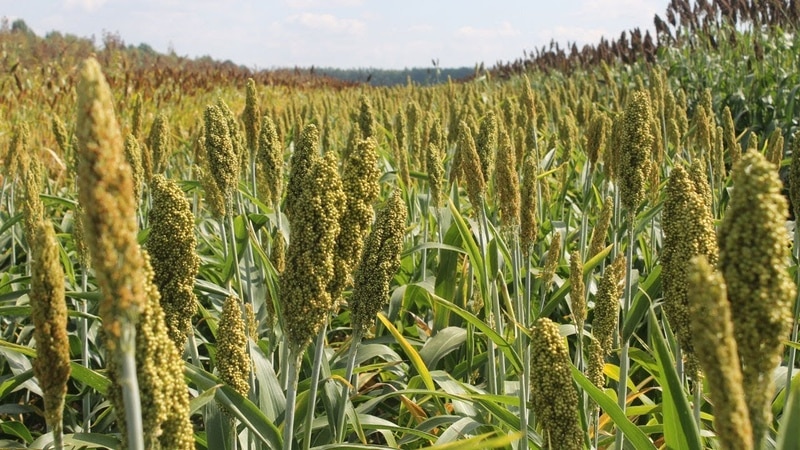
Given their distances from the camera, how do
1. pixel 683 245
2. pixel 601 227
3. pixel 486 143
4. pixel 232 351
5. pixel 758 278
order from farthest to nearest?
pixel 486 143
pixel 601 227
pixel 232 351
pixel 683 245
pixel 758 278

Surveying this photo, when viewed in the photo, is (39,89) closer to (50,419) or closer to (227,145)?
(227,145)

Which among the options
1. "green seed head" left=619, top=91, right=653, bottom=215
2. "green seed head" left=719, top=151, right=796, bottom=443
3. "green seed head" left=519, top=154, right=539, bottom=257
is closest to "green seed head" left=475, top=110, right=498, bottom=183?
"green seed head" left=519, top=154, right=539, bottom=257

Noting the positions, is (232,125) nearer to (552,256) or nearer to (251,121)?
(251,121)

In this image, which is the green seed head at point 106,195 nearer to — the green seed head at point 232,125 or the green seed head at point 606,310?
the green seed head at point 606,310

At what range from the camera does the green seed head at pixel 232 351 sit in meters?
1.70

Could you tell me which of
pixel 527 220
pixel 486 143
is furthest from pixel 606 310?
pixel 486 143

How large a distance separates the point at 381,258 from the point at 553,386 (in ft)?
2.02

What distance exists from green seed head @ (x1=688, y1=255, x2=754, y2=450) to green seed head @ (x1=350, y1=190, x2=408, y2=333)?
1007 mm

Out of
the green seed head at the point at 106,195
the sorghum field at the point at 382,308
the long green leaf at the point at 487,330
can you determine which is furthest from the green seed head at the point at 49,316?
the long green leaf at the point at 487,330

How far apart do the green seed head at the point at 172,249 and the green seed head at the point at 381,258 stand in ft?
1.39

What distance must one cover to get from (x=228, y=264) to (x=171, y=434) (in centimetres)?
218

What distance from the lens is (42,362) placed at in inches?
44.8

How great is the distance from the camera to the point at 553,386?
1.32 m

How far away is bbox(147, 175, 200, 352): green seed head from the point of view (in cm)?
153
